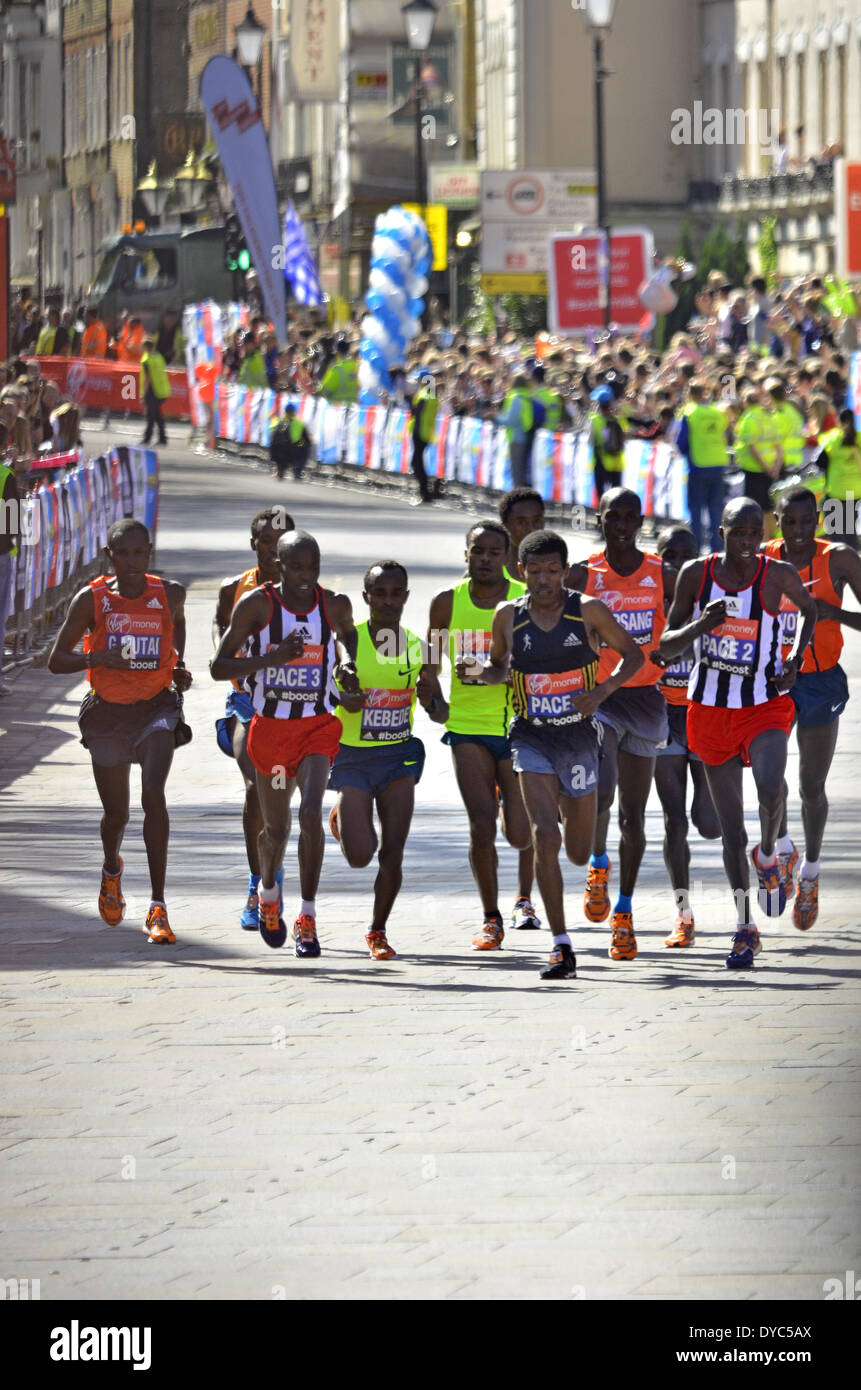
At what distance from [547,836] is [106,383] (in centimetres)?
4040

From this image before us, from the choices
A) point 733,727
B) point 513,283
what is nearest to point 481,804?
point 733,727

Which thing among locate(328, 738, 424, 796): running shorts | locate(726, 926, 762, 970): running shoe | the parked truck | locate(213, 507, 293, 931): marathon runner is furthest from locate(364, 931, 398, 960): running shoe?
the parked truck

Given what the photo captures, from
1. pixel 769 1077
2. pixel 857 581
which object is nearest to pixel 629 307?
pixel 857 581

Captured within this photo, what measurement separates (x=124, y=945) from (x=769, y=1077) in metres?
3.28

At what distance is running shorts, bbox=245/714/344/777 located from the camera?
10.9 meters

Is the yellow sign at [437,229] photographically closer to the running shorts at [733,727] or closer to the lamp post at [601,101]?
the lamp post at [601,101]

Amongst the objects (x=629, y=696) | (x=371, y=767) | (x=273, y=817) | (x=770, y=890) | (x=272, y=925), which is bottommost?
(x=272, y=925)

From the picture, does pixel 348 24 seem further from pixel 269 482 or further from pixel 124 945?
pixel 124 945

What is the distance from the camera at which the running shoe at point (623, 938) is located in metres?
11.0

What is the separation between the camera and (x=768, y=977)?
34.5ft

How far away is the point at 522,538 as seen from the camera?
38.1 feet

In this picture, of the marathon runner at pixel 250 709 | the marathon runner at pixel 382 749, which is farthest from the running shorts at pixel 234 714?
the marathon runner at pixel 382 749

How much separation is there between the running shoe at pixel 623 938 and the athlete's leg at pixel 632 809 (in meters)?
0.11

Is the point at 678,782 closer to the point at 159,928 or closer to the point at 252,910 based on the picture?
the point at 252,910
